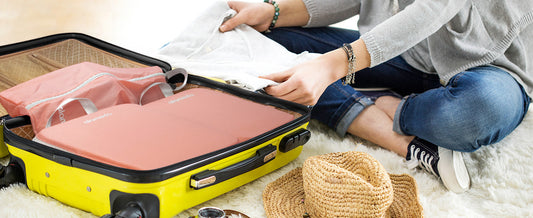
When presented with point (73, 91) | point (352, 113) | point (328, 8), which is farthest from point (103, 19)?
point (352, 113)

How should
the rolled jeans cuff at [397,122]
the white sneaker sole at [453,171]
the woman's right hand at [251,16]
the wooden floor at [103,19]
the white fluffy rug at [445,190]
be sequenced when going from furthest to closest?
the wooden floor at [103,19] → the woman's right hand at [251,16] → the rolled jeans cuff at [397,122] → the white sneaker sole at [453,171] → the white fluffy rug at [445,190]

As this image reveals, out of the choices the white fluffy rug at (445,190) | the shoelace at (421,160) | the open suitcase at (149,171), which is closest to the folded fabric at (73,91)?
the open suitcase at (149,171)

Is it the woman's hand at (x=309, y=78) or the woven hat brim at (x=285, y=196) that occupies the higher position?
the woman's hand at (x=309, y=78)

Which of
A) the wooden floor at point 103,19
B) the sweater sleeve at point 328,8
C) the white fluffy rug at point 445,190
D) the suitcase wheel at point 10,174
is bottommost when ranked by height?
the white fluffy rug at point 445,190

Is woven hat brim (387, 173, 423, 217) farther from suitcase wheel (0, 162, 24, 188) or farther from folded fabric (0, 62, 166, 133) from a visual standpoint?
suitcase wheel (0, 162, 24, 188)

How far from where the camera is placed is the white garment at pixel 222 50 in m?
1.29

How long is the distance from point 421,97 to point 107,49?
2.65 feet

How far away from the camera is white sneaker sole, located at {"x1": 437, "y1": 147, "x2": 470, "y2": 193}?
1.08m

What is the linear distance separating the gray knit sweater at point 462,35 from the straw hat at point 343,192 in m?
0.31

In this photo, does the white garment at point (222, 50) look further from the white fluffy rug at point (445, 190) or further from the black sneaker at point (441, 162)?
the black sneaker at point (441, 162)

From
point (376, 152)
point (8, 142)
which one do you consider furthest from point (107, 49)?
point (376, 152)

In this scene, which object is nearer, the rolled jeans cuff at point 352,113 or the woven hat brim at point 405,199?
the woven hat brim at point 405,199

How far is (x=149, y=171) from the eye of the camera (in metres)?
0.80

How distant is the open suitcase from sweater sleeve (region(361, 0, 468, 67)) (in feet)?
0.73
